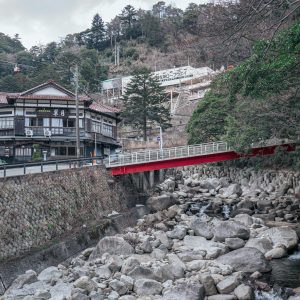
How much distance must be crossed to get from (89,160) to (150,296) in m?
13.0

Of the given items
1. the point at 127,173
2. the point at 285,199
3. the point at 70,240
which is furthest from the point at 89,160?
the point at 285,199

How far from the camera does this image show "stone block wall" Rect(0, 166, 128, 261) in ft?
49.3

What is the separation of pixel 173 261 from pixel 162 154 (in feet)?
40.4

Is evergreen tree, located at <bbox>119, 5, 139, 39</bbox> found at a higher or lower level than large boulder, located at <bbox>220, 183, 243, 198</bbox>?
higher

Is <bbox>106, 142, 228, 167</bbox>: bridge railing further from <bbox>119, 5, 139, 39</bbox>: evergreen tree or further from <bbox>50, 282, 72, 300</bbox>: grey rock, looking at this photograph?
<bbox>119, 5, 139, 39</bbox>: evergreen tree

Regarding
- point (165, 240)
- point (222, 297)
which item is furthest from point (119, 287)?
point (165, 240)

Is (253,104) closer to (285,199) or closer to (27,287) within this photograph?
(285,199)

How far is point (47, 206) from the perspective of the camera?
17.5 metres

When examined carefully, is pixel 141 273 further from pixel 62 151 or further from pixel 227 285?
pixel 62 151

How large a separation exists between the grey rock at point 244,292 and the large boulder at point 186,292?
109 cm

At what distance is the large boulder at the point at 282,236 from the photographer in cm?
1747

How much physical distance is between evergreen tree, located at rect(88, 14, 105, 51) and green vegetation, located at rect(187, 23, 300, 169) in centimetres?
6151

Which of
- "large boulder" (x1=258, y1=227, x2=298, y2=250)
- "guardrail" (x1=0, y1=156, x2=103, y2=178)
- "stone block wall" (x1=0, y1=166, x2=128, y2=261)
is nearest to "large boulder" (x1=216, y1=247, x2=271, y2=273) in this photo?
"large boulder" (x1=258, y1=227, x2=298, y2=250)

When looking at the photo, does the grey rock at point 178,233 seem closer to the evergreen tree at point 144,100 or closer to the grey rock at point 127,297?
the grey rock at point 127,297
